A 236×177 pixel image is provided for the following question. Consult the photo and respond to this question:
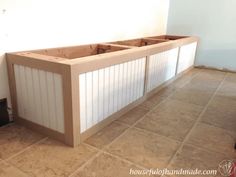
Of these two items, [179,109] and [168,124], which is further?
[179,109]

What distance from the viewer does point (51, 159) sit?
1.42 meters

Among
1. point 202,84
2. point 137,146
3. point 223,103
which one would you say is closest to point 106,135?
point 137,146

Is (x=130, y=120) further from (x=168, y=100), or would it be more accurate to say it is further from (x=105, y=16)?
(x=105, y=16)

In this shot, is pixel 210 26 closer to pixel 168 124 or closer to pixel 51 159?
pixel 168 124

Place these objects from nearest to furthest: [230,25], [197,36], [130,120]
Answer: [130,120]
[230,25]
[197,36]

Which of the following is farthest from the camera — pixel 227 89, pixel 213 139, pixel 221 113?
pixel 227 89

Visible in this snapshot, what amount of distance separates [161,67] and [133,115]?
2.98 feet

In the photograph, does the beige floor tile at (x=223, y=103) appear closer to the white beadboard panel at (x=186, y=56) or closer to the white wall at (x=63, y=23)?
the white beadboard panel at (x=186, y=56)

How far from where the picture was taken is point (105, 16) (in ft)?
8.60

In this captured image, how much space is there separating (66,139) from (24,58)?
2.23 ft

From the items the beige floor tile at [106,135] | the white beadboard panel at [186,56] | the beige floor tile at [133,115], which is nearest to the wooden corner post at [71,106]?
the beige floor tile at [106,135]

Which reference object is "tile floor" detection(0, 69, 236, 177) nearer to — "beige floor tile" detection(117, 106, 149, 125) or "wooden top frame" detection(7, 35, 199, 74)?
"beige floor tile" detection(117, 106, 149, 125)

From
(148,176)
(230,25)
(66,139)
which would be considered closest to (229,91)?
(230,25)

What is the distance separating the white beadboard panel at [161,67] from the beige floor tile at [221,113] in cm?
68
